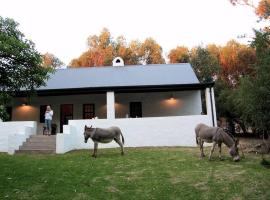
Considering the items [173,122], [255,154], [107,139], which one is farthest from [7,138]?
[255,154]

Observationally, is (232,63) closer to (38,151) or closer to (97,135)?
(97,135)

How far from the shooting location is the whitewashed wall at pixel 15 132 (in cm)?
1692

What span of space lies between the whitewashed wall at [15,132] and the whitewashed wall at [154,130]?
7.53ft

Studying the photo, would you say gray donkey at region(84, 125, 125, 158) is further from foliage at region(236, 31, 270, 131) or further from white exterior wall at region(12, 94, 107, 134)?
white exterior wall at region(12, 94, 107, 134)

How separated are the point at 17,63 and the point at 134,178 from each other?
5930 mm

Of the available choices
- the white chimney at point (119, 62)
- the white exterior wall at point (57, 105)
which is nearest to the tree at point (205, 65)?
the white chimney at point (119, 62)

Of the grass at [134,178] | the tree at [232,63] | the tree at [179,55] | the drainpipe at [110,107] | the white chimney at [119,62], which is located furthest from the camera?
the tree at [179,55]

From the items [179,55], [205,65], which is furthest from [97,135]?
[179,55]

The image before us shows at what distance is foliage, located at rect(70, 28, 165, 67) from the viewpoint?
46469mm

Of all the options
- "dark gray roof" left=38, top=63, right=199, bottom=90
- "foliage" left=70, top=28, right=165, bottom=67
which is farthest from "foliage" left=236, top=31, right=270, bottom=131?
"foliage" left=70, top=28, right=165, bottom=67

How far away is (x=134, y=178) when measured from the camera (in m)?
10.8

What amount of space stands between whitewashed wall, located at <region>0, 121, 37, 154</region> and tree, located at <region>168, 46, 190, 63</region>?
88.1 ft

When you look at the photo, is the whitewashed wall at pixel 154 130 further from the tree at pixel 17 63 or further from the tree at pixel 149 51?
the tree at pixel 149 51

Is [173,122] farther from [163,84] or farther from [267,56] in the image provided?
[267,56]
